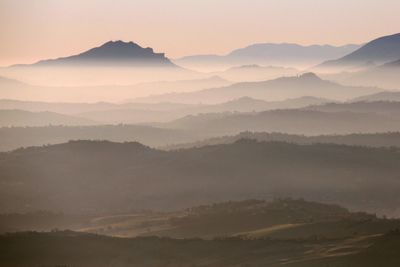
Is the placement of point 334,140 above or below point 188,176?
above

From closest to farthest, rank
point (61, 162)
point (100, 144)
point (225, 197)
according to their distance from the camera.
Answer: point (225, 197) → point (61, 162) → point (100, 144)

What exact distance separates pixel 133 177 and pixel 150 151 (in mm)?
16970

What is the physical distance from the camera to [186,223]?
69.0 m

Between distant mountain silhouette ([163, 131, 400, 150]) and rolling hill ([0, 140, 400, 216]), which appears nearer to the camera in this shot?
rolling hill ([0, 140, 400, 216])

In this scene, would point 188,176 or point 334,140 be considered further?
point 334,140

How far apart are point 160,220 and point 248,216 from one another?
7394 millimetres

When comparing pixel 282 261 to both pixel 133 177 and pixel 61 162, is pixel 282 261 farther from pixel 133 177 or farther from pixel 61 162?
pixel 61 162

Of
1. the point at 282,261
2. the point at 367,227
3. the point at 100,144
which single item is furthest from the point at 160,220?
the point at 100,144

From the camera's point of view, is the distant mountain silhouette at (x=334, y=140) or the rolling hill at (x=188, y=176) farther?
the distant mountain silhouette at (x=334, y=140)

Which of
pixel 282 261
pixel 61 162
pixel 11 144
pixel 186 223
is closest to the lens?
pixel 282 261

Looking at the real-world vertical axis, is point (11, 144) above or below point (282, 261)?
above

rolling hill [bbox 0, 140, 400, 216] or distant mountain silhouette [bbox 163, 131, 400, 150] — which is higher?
distant mountain silhouette [bbox 163, 131, 400, 150]

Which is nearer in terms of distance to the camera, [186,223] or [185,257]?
[185,257]

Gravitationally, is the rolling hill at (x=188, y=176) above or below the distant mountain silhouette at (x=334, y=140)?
below
